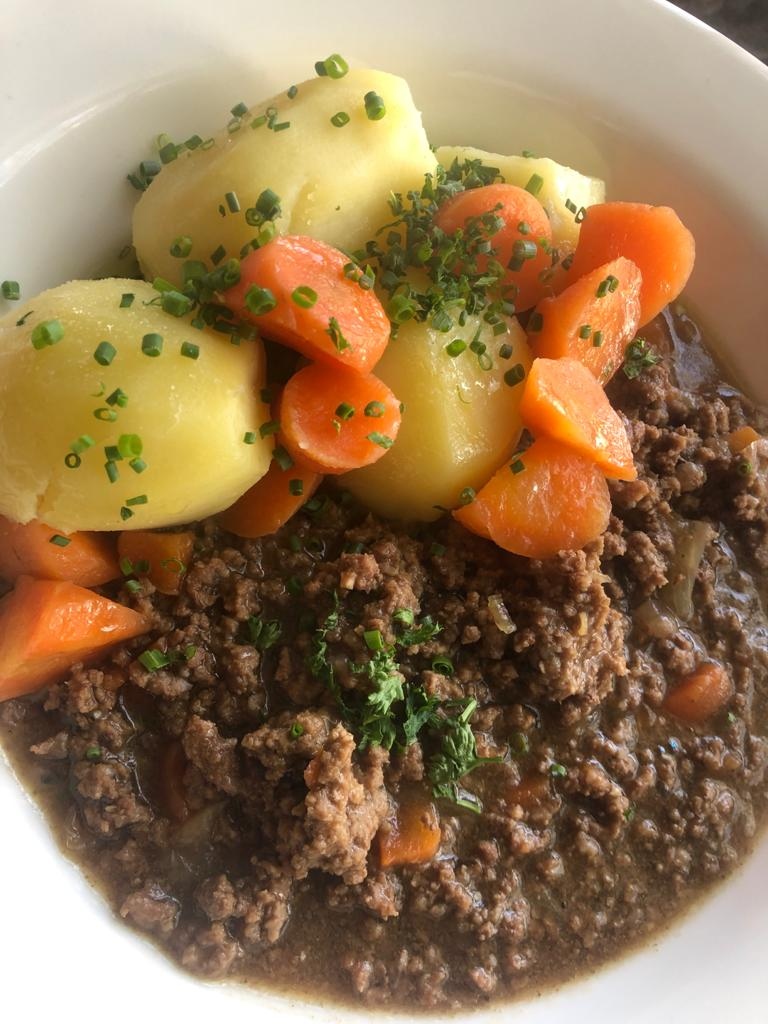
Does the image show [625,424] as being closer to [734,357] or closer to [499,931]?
[734,357]

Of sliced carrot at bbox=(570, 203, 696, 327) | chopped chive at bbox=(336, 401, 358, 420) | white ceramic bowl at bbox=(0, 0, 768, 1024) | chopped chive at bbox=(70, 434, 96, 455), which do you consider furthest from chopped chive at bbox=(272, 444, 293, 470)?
sliced carrot at bbox=(570, 203, 696, 327)

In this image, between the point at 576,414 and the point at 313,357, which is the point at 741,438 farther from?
the point at 313,357

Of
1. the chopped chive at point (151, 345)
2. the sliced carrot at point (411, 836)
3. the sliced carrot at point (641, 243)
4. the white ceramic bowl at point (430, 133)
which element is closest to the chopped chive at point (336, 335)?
the chopped chive at point (151, 345)

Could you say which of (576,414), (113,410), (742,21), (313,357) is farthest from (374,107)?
(742,21)

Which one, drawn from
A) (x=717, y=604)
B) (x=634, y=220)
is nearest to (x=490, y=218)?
(x=634, y=220)

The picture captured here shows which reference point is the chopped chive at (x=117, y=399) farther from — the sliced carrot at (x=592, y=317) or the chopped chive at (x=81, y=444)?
the sliced carrot at (x=592, y=317)

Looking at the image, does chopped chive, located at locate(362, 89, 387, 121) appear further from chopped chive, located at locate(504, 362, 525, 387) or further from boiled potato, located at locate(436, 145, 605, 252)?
chopped chive, located at locate(504, 362, 525, 387)

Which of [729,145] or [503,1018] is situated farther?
[729,145]
